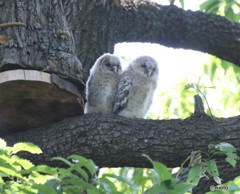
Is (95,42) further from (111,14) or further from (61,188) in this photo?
(61,188)

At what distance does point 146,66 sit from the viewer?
484 cm

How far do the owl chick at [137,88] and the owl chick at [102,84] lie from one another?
56mm

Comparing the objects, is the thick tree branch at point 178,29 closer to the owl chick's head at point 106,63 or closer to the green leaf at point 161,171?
the owl chick's head at point 106,63

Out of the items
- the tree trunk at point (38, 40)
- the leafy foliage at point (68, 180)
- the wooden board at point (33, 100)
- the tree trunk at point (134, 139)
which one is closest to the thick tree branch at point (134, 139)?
the tree trunk at point (134, 139)

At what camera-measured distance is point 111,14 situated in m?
4.74

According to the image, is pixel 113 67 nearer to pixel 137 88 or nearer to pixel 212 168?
pixel 137 88

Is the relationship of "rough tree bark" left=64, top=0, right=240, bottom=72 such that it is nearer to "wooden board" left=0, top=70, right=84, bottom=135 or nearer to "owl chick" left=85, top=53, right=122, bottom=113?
"owl chick" left=85, top=53, right=122, bottom=113

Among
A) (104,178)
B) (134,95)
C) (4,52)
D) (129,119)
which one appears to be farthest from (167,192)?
(134,95)

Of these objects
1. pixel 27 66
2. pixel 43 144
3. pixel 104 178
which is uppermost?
pixel 27 66

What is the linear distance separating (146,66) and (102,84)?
1.68ft

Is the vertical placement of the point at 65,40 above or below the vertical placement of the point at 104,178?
above

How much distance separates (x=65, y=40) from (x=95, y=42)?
0.87 m

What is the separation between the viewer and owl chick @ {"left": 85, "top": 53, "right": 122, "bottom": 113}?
4.46 m

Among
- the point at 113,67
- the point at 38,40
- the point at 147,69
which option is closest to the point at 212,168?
the point at 38,40
